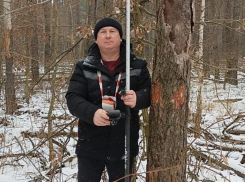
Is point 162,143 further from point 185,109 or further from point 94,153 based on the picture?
point 94,153

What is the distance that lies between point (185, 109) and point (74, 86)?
0.82m

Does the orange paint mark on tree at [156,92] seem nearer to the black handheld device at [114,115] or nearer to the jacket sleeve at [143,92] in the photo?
the jacket sleeve at [143,92]

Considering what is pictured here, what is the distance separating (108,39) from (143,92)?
466 mm

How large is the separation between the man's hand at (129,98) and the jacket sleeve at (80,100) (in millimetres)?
206

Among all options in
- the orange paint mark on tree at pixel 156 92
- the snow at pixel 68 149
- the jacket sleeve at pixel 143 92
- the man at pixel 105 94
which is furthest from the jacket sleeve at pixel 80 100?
the snow at pixel 68 149

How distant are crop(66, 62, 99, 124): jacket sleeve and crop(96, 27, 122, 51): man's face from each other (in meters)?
0.23

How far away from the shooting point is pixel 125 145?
2.41 m

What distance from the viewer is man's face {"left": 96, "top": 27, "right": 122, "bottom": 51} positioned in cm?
235

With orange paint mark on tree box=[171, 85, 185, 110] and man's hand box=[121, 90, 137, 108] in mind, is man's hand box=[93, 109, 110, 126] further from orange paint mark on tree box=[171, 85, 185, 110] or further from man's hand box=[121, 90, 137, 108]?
orange paint mark on tree box=[171, 85, 185, 110]

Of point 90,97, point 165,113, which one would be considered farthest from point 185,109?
point 90,97

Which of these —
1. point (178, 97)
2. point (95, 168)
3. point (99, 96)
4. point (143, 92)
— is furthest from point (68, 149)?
point (178, 97)

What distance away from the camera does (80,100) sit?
2283mm

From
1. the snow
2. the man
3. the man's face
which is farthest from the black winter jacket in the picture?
the snow

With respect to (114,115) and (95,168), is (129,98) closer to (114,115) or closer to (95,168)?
(114,115)
